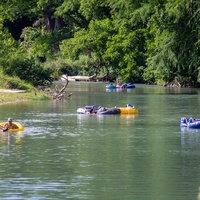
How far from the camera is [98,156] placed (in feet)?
91.7

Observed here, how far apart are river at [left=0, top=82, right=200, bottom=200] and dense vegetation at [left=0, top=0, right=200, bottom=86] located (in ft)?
60.7

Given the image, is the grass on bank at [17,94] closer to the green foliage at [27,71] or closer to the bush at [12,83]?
the bush at [12,83]

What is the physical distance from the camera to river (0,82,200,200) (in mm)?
22016

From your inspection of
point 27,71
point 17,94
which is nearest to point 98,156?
point 17,94

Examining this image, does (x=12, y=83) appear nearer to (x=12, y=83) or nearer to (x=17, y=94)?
(x=12, y=83)

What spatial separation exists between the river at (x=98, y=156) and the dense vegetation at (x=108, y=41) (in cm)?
1849

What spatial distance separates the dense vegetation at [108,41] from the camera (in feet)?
207

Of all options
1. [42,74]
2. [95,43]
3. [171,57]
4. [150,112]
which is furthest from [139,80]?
[150,112]

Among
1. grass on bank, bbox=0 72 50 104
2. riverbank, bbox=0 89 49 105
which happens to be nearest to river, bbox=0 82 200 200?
riverbank, bbox=0 89 49 105

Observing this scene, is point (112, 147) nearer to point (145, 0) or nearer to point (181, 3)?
point (181, 3)

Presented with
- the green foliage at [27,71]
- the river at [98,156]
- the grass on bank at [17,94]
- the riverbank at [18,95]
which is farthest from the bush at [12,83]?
the river at [98,156]

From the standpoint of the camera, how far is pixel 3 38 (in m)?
64.2

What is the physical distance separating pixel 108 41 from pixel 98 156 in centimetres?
5178

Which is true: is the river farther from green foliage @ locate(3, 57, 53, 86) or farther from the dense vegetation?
the dense vegetation
